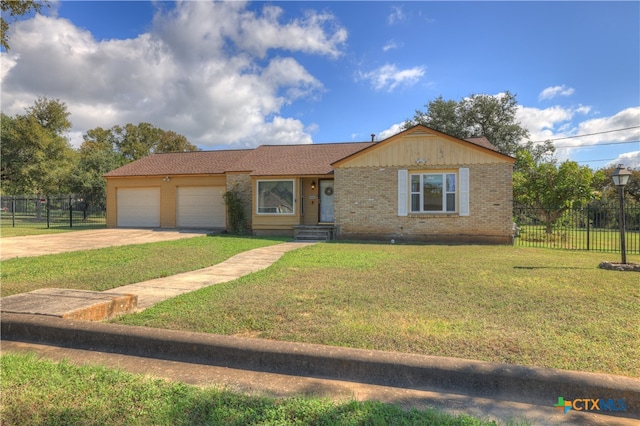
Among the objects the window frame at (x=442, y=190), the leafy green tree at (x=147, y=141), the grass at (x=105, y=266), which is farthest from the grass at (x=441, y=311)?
the leafy green tree at (x=147, y=141)

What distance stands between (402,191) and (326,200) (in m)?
3.98

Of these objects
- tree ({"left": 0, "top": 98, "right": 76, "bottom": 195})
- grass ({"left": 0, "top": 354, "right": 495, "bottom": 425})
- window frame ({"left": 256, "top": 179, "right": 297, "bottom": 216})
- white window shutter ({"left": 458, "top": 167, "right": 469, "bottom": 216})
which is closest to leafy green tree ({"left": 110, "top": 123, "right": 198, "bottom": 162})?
tree ({"left": 0, "top": 98, "right": 76, "bottom": 195})

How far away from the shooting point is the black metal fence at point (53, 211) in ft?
77.5

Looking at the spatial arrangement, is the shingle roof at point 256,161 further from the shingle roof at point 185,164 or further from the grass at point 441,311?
the grass at point 441,311

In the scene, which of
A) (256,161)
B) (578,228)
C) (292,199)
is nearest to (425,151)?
(292,199)

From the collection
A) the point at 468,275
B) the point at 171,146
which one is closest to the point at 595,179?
the point at 468,275

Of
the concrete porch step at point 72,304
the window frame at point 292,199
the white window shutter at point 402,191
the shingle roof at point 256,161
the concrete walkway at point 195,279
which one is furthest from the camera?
the shingle roof at point 256,161

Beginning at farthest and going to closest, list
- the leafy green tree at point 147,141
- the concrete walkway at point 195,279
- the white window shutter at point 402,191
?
1. the leafy green tree at point 147,141
2. the white window shutter at point 402,191
3. the concrete walkway at point 195,279

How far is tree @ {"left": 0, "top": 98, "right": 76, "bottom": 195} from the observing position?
28.2 m

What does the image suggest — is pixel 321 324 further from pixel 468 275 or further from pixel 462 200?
pixel 462 200

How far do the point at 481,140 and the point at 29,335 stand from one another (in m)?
16.8

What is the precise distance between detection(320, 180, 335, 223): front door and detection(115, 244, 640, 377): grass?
853 cm

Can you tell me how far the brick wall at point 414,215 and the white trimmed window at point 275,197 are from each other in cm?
263

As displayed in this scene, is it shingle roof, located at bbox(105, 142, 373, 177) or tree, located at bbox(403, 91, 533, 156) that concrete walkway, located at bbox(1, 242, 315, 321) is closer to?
shingle roof, located at bbox(105, 142, 373, 177)
